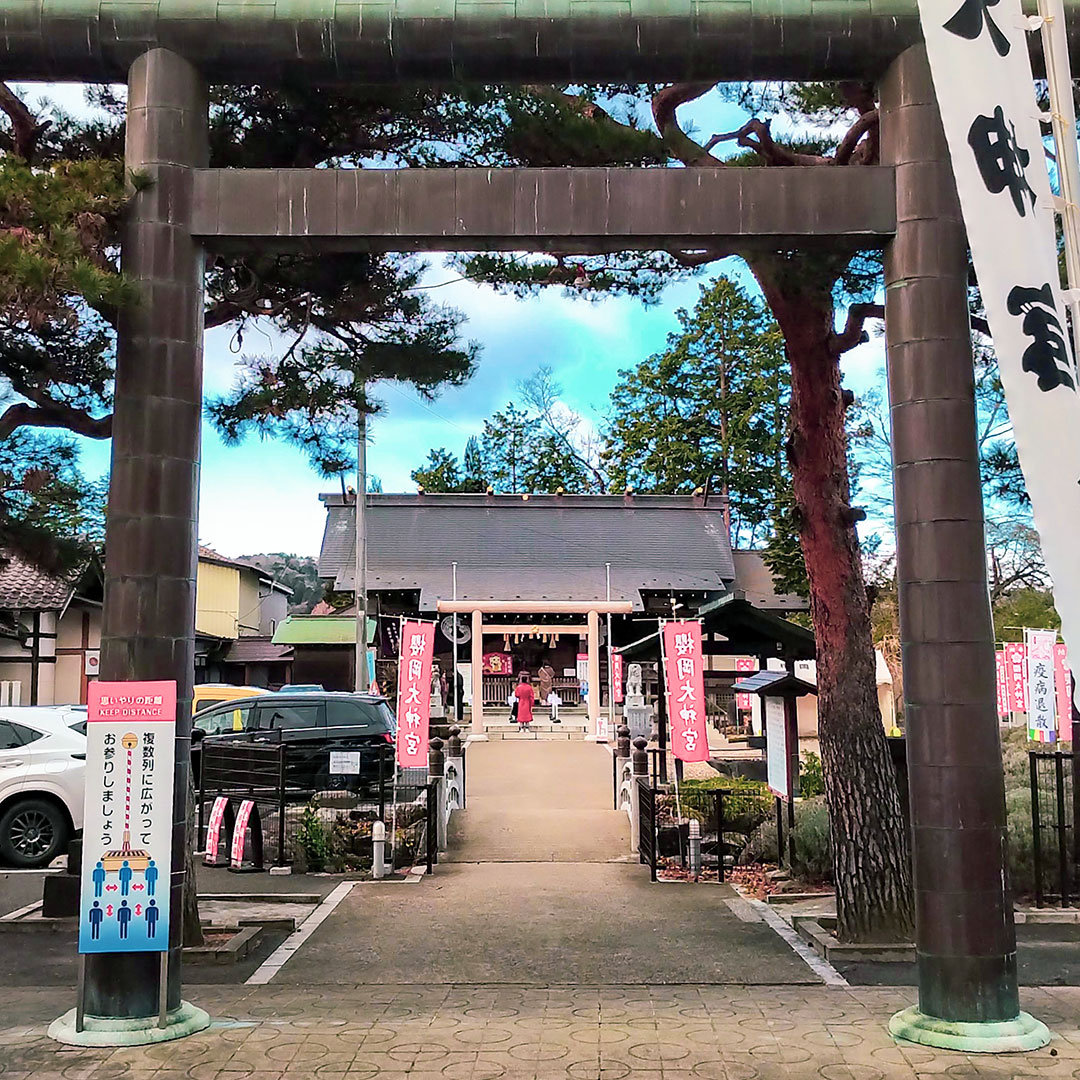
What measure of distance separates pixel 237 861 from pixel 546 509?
83.4ft

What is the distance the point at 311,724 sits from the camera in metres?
17.4

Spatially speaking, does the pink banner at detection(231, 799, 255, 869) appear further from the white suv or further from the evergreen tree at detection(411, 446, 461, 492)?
the evergreen tree at detection(411, 446, 461, 492)

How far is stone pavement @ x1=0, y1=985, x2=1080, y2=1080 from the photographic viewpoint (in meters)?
5.06

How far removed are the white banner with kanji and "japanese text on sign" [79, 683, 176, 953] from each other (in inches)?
166

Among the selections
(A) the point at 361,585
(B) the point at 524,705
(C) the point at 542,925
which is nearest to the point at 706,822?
(C) the point at 542,925

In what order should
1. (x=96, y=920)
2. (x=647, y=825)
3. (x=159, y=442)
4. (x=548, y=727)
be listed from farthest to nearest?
(x=548, y=727)
(x=647, y=825)
(x=159, y=442)
(x=96, y=920)

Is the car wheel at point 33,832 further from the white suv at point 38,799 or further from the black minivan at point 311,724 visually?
the black minivan at point 311,724

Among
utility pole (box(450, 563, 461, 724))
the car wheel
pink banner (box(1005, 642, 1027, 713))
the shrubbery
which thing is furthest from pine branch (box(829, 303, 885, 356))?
utility pole (box(450, 563, 461, 724))

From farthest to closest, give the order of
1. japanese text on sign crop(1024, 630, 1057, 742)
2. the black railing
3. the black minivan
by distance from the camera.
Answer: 1. japanese text on sign crop(1024, 630, 1057, 742)
2. the black minivan
3. the black railing

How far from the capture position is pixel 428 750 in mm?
15133

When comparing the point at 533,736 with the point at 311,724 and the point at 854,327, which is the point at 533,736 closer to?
the point at 311,724

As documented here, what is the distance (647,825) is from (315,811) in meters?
3.84

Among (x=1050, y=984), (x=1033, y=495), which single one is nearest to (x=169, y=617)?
(x=1033, y=495)

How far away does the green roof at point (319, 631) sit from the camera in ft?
106
